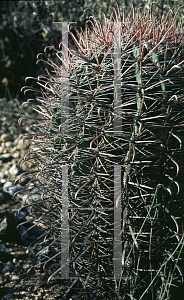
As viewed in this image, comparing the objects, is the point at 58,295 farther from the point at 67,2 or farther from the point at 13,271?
the point at 67,2

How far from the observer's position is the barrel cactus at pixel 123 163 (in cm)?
113

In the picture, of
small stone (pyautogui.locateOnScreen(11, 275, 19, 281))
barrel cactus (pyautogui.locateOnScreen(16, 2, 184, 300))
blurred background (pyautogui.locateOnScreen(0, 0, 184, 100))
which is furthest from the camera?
blurred background (pyautogui.locateOnScreen(0, 0, 184, 100))

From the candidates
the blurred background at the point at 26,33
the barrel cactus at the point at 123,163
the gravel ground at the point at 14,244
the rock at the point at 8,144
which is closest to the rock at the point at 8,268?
the gravel ground at the point at 14,244

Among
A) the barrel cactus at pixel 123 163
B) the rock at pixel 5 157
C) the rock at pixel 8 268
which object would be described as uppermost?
the barrel cactus at pixel 123 163

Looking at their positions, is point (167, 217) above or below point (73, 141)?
below

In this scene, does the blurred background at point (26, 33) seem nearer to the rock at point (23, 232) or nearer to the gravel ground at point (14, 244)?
the gravel ground at point (14, 244)

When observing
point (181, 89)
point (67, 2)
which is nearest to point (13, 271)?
point (181, 89)

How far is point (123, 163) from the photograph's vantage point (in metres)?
1.13

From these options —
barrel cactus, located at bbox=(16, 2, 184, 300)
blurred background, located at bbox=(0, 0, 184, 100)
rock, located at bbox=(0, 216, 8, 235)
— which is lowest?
rock, located at bbox=(0, 216, 8, 235)

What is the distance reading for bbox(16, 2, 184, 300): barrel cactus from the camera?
1.13 m

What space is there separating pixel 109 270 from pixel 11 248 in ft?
2.74

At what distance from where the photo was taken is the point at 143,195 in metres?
1.12

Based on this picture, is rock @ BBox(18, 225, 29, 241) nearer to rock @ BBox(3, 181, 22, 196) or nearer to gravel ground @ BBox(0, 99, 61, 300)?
gravel ground @ BBox(0, 99, 61, 300)

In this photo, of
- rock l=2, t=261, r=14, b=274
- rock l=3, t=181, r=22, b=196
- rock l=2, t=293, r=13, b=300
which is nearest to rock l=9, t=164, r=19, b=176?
rock l=3, t=181, r=22, b=196
